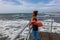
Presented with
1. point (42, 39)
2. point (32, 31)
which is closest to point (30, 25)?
point (32, 31)

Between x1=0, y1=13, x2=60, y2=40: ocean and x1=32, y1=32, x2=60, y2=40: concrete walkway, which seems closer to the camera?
x1=32, y1=32, x2=60, y2=40: concrete walkway

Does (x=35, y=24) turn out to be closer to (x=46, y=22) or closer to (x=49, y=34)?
(x=49, y=34)

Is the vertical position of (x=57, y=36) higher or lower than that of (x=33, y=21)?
lower

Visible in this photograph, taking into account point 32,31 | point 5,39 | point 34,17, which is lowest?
point 5,39

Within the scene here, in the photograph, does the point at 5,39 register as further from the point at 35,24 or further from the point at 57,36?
the point at 35,24

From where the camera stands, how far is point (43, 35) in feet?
28.3

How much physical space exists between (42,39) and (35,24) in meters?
2.12

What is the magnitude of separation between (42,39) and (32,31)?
5.76 feet

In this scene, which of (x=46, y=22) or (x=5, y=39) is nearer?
(x=46, y=22)

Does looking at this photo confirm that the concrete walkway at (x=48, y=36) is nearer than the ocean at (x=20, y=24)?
Yes

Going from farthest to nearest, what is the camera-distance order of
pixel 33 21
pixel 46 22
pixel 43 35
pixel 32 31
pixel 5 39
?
pixel 5 39, pixel 46 22, pixel 43 35, pixel 32 31, pixel 33 21

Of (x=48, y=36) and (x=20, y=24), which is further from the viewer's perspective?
(x=20, y=24)

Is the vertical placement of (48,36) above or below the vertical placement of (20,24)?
above

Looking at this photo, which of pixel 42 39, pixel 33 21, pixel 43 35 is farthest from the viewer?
pixel 43 35
